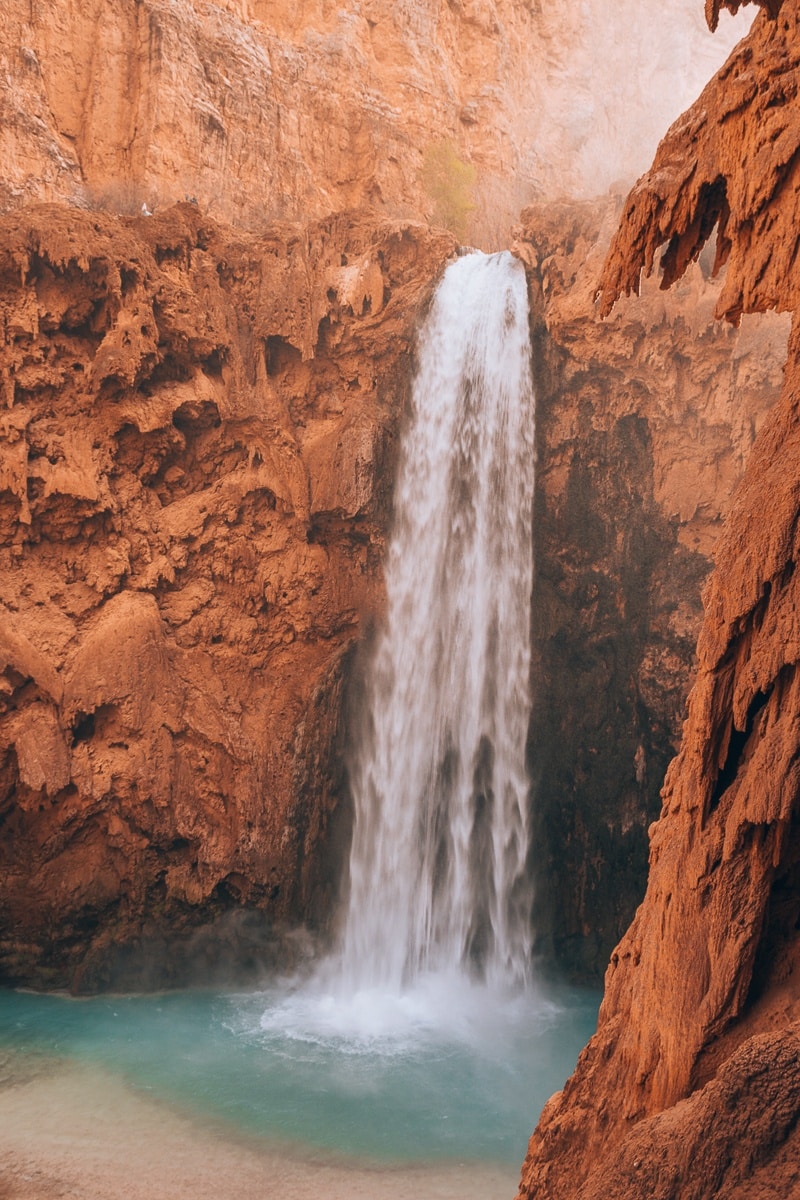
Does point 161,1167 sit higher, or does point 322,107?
point 322,107

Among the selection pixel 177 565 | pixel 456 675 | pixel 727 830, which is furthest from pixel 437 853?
pixel 727 830

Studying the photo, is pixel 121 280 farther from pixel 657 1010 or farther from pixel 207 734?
pixel 657 1010

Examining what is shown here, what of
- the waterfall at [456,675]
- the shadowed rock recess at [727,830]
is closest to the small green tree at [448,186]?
the waterfall at [456,675]

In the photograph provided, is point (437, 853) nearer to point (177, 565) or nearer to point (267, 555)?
point (267, 555)

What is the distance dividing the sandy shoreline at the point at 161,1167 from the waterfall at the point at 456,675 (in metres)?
5.32

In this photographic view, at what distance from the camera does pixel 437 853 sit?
16266 mm

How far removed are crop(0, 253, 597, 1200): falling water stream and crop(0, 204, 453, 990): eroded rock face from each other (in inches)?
25.0

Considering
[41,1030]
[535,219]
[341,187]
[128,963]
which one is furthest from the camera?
[341,187]

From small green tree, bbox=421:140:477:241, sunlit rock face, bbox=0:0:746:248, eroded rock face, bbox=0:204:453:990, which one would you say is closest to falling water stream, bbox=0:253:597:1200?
eroded rock face, bbox=0:204:453:990

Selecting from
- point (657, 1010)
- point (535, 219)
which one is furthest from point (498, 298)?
point (657, 1010)

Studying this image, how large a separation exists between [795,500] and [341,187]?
23.6 metres

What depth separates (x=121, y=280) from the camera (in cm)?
1594

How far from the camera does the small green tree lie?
1075 inches

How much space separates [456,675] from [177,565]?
15.7 ft
